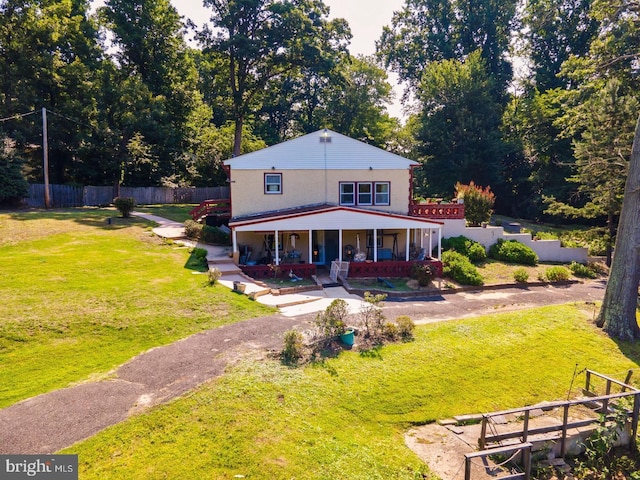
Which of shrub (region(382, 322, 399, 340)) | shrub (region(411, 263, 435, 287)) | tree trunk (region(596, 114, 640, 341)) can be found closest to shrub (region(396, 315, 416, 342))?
shrub (region(382, 322, 399, 340))

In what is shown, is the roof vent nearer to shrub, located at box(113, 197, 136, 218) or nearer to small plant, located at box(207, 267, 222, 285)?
small plant, located at box(207, 267, 222, 285)

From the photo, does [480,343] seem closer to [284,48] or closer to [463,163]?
[463,163]

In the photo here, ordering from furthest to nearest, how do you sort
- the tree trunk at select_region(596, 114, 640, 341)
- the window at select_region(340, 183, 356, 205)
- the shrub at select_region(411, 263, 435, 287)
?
the window at select_region(340, 183, 356, 205) → the shrub at select_region(411, 263, 435, 287) → the tree trunk at select_region(596, 114, 640, 341)

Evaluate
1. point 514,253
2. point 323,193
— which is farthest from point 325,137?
point 514,253

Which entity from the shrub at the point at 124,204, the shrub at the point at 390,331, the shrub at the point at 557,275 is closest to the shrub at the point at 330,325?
the shrub at the point at 390,331

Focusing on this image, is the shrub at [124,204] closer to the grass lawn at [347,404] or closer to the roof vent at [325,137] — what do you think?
the roof vent at [325,137]
